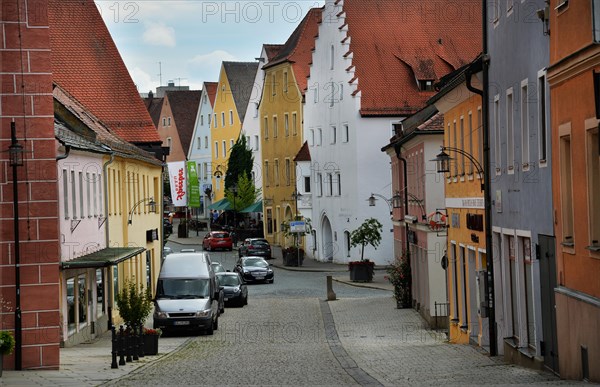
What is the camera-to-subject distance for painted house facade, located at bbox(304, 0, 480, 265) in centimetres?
6856

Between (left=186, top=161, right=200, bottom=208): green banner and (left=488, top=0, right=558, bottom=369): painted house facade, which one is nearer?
(left=488, top=0, right=558, bottom=369): painted house facade

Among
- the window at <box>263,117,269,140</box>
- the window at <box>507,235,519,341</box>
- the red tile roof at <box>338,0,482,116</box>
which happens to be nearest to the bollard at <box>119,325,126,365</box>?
the window at <box>507,235,519,341</box>

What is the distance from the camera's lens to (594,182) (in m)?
16.9

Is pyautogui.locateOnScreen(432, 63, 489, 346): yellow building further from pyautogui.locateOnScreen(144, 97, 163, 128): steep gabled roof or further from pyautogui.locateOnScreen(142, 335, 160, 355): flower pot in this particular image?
pyautogui.locateOnScreen(144, 97, 163, 128): steep gabled roof

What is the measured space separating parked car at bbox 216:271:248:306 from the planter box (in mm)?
11931

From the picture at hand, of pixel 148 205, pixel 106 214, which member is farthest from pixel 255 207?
pixel 106 214

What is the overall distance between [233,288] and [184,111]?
86429 mm

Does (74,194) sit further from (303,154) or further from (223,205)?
(223,205)

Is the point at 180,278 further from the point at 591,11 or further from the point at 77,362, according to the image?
the point at 591,11

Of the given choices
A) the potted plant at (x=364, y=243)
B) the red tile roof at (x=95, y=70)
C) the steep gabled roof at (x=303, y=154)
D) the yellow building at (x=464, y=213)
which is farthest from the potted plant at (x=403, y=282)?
the steep gabled roof at (x=303, y=154)

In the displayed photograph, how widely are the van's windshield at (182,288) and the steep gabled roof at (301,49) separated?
44.0 metres

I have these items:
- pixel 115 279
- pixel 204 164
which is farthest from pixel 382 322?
pixel 204 164

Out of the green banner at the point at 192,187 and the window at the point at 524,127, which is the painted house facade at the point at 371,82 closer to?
the green banner at the point at 192,187

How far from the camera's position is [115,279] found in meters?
38.9
